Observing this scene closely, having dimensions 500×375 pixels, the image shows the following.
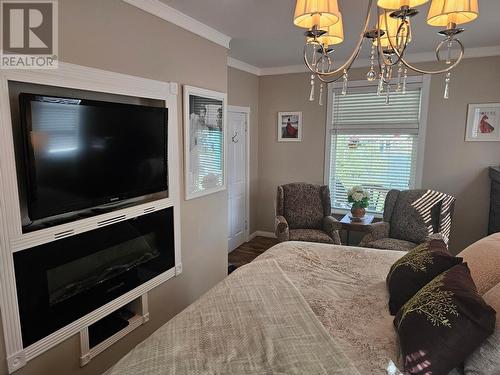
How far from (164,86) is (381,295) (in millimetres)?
2180

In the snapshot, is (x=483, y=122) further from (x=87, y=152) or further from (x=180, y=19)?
(x=87, y=152)

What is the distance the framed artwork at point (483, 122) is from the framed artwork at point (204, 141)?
2.91m

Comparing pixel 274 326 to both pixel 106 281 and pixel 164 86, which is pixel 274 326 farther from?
pixel 164 86

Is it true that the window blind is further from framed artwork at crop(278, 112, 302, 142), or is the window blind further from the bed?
the bed

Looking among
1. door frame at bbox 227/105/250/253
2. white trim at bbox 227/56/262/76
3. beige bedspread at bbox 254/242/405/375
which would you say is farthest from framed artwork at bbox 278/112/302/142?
beige bedspread at bbox 254/242/405/375

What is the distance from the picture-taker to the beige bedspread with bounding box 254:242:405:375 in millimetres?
1406

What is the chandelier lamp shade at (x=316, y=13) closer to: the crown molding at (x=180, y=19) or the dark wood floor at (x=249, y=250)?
the crown molding at (x=180, y=19)

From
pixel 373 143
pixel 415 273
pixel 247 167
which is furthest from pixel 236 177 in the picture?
pixel 415 273

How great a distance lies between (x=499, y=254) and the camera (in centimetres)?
172

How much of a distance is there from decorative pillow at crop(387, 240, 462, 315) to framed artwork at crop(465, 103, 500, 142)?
2.70 m

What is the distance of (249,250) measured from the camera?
484cm

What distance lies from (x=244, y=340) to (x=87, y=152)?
1467mm

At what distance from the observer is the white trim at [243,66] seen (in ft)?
14.1

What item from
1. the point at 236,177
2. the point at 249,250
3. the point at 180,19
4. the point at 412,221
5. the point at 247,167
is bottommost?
the point at 249,250
